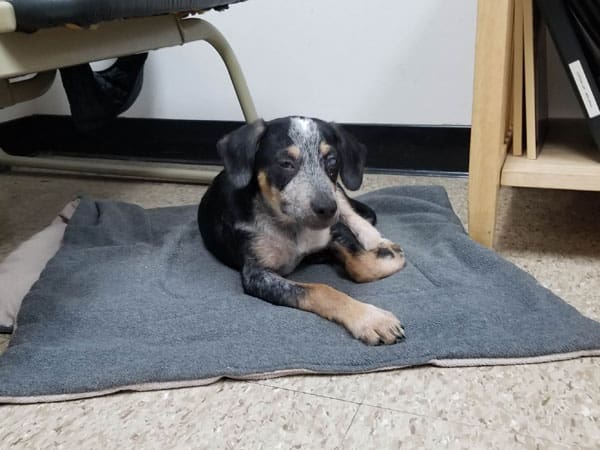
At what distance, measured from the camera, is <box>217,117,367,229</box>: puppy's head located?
1.33m

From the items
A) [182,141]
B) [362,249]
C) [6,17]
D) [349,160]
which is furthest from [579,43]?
[182,141]

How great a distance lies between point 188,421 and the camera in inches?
39.6

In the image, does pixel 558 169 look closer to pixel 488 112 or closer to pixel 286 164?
pixel 488 112

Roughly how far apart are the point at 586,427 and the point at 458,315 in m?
0.32

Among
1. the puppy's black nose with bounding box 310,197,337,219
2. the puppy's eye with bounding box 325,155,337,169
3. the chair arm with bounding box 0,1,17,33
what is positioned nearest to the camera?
the chair arm with bounding box 0,1,17,33

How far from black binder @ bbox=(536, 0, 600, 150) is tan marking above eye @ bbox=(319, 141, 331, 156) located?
24.6 inches

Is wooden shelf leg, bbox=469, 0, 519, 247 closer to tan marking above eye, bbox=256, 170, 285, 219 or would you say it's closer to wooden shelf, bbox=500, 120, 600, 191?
wooden shelf, bbox=500, 120, 600, 191

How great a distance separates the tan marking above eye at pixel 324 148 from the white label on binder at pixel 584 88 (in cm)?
63

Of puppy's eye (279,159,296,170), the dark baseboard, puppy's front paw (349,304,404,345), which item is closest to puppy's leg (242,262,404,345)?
puppy's front paw (349,304,404,345)

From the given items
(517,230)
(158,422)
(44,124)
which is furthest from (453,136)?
(44,124)

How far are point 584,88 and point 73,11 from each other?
3.86 feet

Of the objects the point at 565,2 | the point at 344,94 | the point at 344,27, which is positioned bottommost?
the point at 344,94

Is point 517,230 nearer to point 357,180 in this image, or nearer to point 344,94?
point 357,180

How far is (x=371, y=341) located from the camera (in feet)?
3.74
